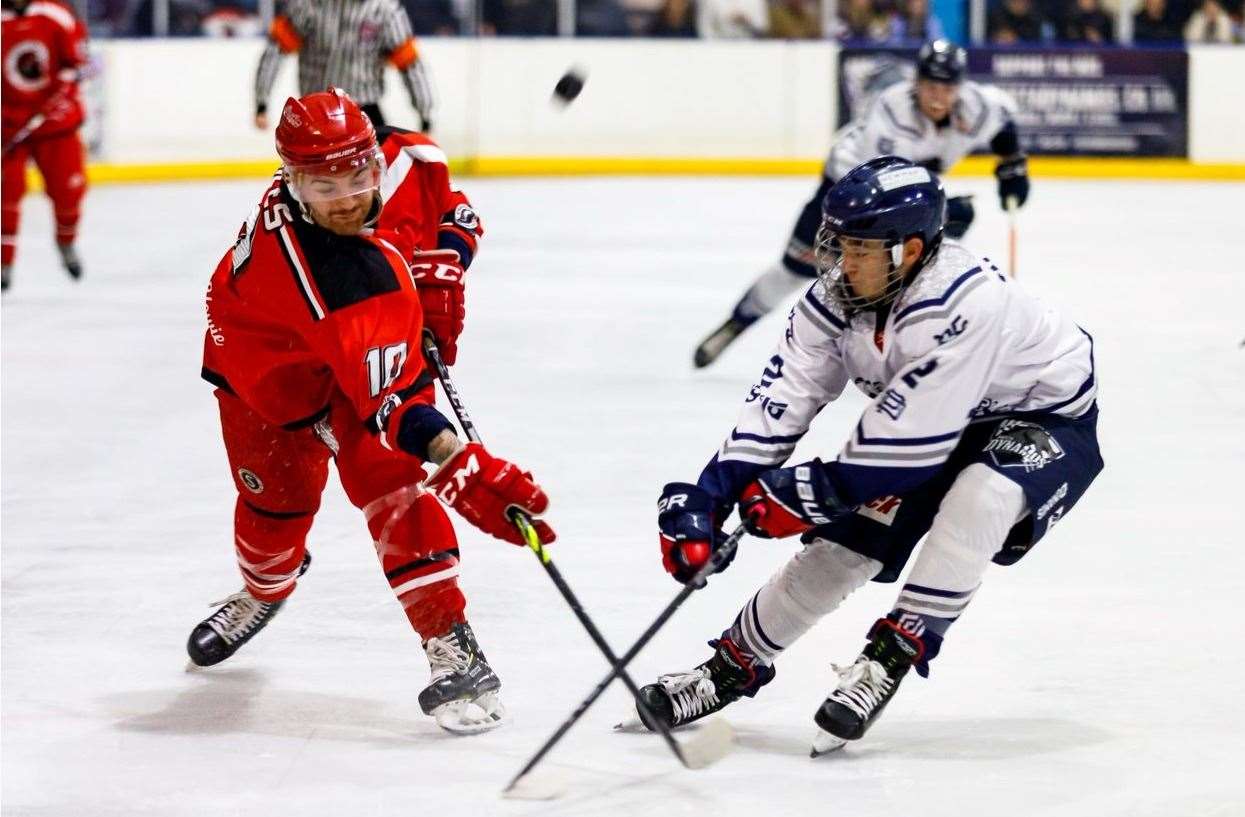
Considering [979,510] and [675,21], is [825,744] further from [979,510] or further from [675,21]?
[675,21]

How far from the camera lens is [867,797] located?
115 inches

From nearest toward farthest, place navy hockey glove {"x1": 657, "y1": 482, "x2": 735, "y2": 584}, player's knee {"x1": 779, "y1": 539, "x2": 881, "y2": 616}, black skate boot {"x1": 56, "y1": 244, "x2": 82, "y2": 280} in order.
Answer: navy hockey glove {"x1": 657, "y1": 482, "x2": 735, "y2": 584} < player's knee {"x1": 779, "y1": 539, "x2": 881, "y2": 616} < black skate boot {"x1": 56, "y1": 244, "x2": 82, "y2": 280}

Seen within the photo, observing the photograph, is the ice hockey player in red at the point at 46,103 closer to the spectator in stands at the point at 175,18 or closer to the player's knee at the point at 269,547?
the spectator in stands at the point at 175,18

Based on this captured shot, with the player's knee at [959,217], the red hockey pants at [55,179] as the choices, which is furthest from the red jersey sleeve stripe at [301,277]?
the red hockey pants at [55,179]

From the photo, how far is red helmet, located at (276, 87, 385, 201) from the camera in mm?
3051

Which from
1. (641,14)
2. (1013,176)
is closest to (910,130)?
(1013,176)

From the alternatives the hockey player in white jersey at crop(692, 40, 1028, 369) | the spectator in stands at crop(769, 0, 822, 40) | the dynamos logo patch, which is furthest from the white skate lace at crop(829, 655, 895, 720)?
the spectator in stands at crop(769, 0, 822, 40)

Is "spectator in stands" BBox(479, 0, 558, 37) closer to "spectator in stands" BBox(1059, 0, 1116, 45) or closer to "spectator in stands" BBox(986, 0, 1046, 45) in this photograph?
"spectator in stands" BBox(986, 0, 1046, 45)

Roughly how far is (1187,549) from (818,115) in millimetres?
8934

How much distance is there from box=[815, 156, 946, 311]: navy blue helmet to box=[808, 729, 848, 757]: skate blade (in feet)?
2.10

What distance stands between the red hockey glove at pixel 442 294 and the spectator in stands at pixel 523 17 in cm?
944

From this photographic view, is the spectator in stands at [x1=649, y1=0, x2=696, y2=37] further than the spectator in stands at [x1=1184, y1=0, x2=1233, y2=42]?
Yes

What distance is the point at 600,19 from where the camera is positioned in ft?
43.2

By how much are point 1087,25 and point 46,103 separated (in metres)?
6.79
